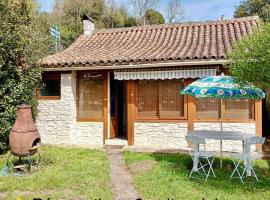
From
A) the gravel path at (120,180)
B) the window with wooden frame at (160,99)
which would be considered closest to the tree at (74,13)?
the window with wooden frame at (160,99)

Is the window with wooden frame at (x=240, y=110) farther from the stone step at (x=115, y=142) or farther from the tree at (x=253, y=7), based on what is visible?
the tree at (x=253, y=7)

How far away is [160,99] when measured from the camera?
15742 mm

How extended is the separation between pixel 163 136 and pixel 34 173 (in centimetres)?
670

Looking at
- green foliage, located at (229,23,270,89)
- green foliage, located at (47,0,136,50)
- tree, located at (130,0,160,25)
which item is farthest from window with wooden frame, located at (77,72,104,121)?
tree, located at (130,0,160,25)

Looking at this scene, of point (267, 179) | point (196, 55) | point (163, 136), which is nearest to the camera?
point (267, 179)

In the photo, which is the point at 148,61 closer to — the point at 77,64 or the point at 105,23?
the point at 77,64

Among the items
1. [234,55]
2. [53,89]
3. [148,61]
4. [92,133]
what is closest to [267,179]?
[234,55]

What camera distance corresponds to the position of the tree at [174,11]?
51.3 meters

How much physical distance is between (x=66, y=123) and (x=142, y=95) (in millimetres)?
4088

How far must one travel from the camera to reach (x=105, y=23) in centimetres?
4888

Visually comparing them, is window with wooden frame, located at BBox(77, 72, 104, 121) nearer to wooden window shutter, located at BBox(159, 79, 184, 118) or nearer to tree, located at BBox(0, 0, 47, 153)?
tree, located at BBox(0, 0, 47, 153)

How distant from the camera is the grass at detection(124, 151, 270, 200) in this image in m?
8.53

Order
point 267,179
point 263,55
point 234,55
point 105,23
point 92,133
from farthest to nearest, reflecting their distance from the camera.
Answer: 1. point 105,23
2. point 92,133
3. point 267,179
4. point 234,55
5. point 263,55

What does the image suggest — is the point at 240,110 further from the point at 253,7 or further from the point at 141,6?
the point at 141,6
